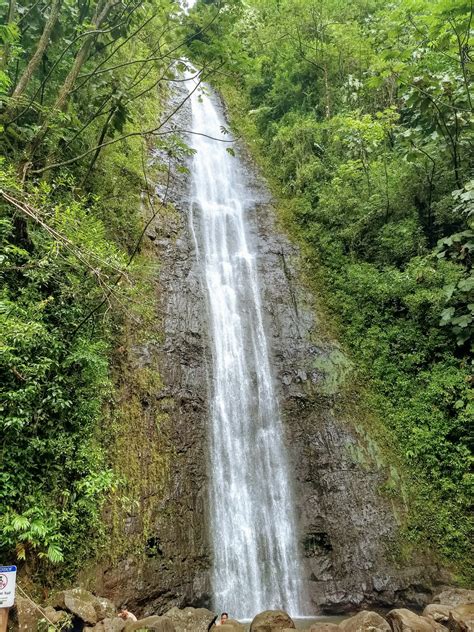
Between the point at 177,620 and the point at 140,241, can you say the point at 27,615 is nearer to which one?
the point at 177,620

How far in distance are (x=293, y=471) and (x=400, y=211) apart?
6975 millimetres

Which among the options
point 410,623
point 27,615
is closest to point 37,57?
point 27,615

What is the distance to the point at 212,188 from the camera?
14.5m

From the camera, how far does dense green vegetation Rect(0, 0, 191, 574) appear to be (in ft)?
17.0

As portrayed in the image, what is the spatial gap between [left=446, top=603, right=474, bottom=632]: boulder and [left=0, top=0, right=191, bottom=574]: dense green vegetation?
4.51 m

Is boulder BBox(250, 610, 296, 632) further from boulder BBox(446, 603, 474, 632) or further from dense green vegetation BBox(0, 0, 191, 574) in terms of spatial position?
dense green vegetation BBox(0, 0, 191, 574)

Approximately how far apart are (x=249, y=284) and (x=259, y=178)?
5.88 meters

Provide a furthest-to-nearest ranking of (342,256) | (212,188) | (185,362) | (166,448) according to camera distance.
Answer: (212,188), (342,256), (185,362), (166,448)

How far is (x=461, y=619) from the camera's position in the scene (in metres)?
4.89

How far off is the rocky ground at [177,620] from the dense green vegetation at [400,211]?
8.02 ft

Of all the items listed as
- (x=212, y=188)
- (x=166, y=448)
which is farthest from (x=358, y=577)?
(x=212, y=188)

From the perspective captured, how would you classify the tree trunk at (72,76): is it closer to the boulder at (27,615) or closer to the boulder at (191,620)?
the boulder at (27,615)

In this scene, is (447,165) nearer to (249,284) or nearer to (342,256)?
(342,256)

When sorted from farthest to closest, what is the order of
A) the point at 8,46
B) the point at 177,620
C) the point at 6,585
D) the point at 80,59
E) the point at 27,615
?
the point at 80,59
the point at 8,46
the point at 177,620
the point at 27,615
the point at 6,585
